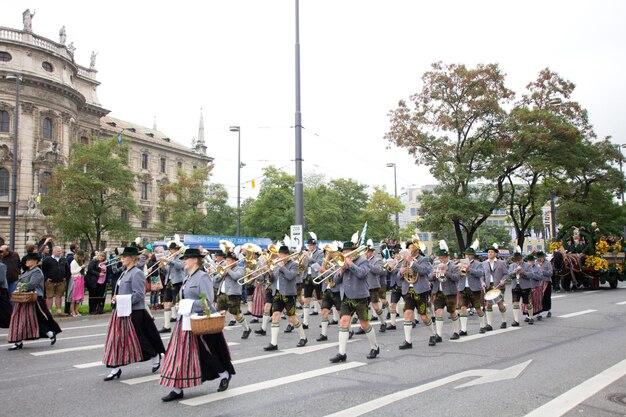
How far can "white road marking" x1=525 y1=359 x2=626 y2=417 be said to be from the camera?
6280 millimetres

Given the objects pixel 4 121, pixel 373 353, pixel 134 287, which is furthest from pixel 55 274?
pixel 4 121

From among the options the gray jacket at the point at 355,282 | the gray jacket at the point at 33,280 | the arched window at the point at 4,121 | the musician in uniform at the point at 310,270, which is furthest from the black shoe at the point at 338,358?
the arched window at the point at 4,121

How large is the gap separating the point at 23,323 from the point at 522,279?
11134 millimetres

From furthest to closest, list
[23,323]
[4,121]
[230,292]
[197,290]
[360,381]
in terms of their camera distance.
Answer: [4,121], [230,292], [23,323], [360,381], [197,290]

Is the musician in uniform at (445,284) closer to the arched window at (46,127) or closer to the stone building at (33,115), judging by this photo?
the stone building at (33,115)

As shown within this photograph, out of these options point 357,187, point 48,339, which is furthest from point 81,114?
point 48,339

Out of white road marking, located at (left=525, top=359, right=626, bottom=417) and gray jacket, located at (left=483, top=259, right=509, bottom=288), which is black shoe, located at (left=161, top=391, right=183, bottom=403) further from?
gray jacket, located at (left=483, top=259, right=509, bottom=288)

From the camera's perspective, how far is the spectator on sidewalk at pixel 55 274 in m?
15.3

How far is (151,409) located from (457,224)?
2509 cm

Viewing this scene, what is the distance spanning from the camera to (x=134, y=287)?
27.0ft

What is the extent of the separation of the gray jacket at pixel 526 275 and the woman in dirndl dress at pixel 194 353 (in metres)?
9.07

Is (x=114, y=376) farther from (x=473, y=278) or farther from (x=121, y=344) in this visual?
(x=473, y=278)

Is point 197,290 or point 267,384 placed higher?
point 197,290

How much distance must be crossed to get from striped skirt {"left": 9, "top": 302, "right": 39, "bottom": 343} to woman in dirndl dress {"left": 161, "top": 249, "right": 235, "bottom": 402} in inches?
189
